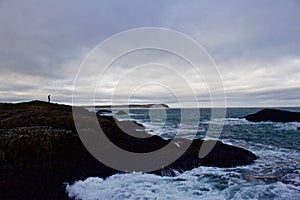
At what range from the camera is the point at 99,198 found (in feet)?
29.6

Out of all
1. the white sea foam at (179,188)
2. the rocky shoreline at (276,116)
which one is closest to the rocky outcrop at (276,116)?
the rocky shoreline at (276,116)

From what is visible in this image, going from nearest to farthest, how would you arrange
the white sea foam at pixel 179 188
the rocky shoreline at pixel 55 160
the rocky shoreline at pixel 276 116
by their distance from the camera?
the white sea foam at pixel 179 188, the rocky shoreline at pixel 55 160, the rocky shoreline at pixel 276 116

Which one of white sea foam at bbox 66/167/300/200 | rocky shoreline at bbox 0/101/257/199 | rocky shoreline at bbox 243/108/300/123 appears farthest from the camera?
rocky shoreline at bbox 243/108/300/123

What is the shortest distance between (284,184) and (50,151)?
11.5 meters

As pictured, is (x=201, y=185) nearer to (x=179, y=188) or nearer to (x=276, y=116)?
(x=179, y=188)

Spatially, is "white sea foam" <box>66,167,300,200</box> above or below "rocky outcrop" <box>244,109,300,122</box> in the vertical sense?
below

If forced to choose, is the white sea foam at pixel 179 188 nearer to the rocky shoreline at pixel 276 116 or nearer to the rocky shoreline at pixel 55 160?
the rocky shoreline at pixel 55 160

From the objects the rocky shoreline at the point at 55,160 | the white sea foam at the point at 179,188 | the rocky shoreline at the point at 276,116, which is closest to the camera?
the white sea foam at the point at 179,188

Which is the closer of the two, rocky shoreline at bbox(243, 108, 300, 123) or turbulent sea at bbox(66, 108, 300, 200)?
turbulent sea at bbox(66, 108, 300, 200)

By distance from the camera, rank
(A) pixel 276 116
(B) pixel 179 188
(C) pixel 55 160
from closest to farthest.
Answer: (B) pixel 179 188
(C) pixel 55 160
(A) pixel 276 116

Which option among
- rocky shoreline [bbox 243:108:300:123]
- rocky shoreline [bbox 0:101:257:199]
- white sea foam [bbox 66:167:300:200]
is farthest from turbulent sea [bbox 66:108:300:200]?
rocky shoreline [bbox 243:108:300:123]

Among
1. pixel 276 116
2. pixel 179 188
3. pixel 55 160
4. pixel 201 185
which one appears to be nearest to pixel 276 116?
pixel 276 116

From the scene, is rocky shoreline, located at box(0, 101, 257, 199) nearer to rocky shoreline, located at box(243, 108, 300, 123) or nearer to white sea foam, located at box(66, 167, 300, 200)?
white sea foam, located at box(66, 167, 300, 200)

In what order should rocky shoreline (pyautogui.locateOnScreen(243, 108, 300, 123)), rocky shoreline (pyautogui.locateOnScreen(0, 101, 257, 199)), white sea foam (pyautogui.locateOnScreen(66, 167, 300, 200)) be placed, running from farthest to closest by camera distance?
rocky shoreline (pyautogui.locateOnScreen(243, 108, 300, 123))
rocky shoreline (pyautogui.locateOnScreen(0, 101, 257, 199))
white sea foam (pyautogui.locateOnScreen(66, 167, 300, 200))
